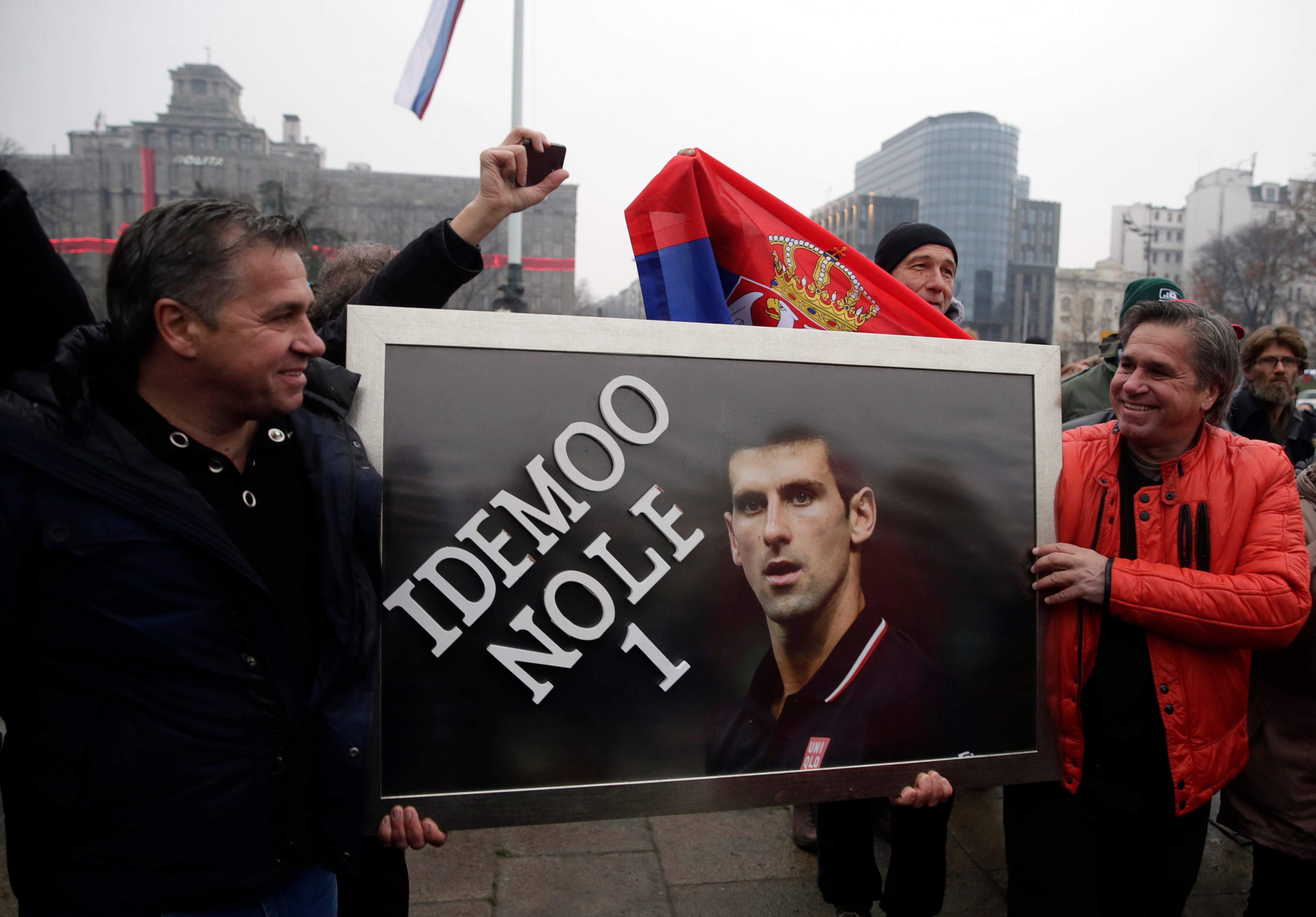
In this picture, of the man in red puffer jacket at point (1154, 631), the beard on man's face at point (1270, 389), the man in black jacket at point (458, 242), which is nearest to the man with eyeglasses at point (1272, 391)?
the beard on man's face at point (1270, 389)

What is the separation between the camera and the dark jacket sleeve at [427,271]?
179 cm

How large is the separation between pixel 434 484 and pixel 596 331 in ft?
1.37

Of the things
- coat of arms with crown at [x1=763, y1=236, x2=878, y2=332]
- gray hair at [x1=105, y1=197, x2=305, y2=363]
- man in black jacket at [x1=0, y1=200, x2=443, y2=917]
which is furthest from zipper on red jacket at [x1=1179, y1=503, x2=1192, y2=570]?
Result: gray hair at [x1=105, y1=197, x2=305, y2=363]

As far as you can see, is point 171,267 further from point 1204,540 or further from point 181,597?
point 1204,540

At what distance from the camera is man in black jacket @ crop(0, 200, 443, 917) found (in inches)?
46.1

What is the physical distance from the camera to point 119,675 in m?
1.20

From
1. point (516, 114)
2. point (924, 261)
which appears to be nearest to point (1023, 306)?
point (516, 114)

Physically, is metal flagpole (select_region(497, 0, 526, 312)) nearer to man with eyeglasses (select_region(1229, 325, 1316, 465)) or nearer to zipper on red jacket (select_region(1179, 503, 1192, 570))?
man with eyeglasses (select_region(1229, 325, 1316, 465))

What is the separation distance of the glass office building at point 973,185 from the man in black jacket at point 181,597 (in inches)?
3732

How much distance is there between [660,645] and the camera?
166 cm

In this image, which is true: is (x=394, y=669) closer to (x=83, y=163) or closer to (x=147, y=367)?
(x=147, y=367)

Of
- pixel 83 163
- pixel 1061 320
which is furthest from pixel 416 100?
pixel 1061 320

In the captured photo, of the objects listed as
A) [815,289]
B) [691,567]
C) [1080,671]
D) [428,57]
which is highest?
[428,57]

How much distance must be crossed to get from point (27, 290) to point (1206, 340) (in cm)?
226
